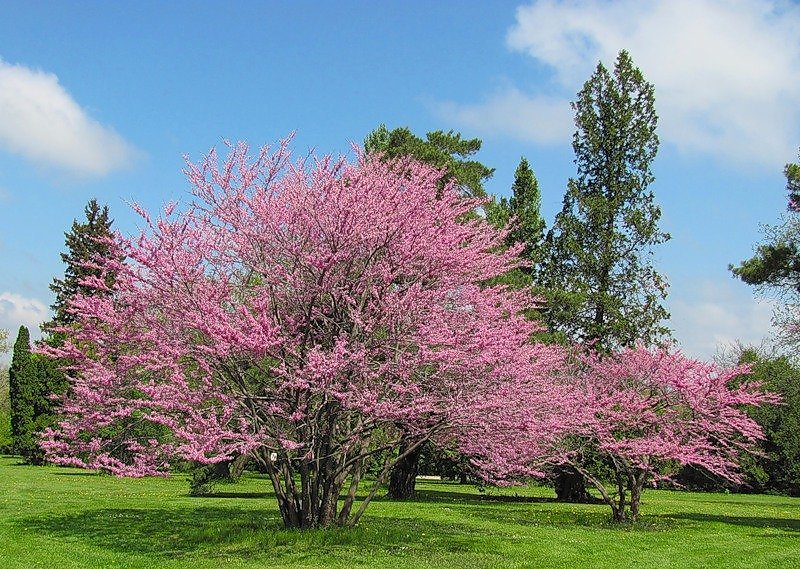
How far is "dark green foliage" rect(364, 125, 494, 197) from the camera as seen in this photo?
2455 cm

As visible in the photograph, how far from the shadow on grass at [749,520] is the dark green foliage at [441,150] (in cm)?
1129

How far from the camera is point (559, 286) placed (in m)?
29.3

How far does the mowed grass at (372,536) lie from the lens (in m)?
10.5

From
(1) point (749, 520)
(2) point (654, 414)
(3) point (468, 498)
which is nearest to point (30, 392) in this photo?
(3) point (468, 498)

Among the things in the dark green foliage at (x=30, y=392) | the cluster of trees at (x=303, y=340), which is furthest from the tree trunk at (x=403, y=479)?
the dark green foliage at (x=30, y=392)

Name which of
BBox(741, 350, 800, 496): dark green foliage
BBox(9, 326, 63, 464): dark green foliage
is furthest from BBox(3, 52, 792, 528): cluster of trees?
BBox(9, 326, 63, 464): dark green foliage

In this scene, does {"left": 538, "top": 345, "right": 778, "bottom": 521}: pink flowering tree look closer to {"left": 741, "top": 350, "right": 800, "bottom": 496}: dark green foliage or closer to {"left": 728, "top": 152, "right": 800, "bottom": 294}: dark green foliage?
{"left": 728, "top": 152, "right": 800, "bottom": 294}: dark green foliage

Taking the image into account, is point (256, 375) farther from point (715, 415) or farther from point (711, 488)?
point (711, 488)

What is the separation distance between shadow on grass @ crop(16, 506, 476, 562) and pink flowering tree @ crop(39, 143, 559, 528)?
0.89 m

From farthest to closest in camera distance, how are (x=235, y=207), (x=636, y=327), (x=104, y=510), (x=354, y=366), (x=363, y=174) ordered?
(x=636, y=327)
(x=104, y=510)
(x=363, y=174)
(x=235, y=207)
(x=354, y=366)

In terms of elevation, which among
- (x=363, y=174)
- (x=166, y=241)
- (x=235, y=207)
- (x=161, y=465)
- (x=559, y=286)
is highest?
(x=559, y=286)

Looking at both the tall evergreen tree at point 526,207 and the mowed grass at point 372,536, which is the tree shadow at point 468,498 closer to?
the mowed grass at point 372,536

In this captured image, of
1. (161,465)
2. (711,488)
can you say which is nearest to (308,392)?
(161,465)

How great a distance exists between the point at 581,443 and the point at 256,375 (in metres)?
9.58
